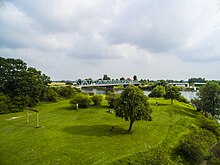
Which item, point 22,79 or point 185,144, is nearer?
point 185,144

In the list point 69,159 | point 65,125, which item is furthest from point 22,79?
point 69,159

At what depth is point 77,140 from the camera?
1748cm

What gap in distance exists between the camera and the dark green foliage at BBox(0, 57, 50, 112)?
110 ft

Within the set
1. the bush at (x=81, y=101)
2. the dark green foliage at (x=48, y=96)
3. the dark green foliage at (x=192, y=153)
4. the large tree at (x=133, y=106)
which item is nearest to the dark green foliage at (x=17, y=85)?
the dark green foliage at (x=48, y=96)

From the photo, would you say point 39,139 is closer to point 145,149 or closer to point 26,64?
point 145,149

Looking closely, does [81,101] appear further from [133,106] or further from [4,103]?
[133,106]

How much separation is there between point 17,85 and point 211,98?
4670cm

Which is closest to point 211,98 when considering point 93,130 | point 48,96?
point 93,130

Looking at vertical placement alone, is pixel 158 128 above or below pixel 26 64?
below

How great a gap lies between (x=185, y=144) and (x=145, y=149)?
17.8ft

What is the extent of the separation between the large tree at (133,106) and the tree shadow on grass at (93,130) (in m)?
2.30

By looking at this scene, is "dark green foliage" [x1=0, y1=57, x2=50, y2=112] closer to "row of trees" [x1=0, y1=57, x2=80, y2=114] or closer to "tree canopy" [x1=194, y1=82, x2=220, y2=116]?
"row of trees" [x1=0, y1=57, x2=80, y2=114]

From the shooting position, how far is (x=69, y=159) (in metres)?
13.6

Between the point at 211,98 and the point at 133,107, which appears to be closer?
the point at 133,107
